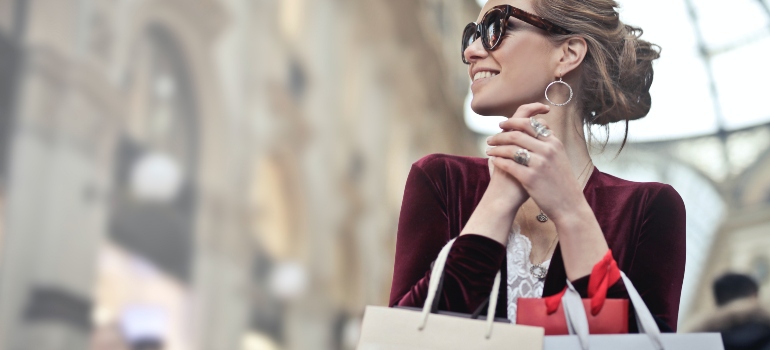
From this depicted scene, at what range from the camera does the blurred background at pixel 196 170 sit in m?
4.94

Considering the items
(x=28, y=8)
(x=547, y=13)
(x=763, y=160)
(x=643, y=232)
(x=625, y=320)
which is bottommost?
(x=763, y=160)

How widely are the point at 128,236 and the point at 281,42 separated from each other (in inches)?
171

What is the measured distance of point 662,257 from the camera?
1481 millimetres

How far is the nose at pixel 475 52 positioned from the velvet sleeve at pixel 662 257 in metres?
0.42

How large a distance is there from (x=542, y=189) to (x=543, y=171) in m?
0.03

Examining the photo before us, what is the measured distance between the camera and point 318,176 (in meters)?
11.1

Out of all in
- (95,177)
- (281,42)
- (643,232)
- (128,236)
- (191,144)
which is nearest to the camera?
(643,232)

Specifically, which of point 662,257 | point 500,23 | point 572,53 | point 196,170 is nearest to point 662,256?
point 662,257

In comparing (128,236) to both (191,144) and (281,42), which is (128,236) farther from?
(281,42)

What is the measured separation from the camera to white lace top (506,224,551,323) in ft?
4.85

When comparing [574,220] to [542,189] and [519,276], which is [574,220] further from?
[519,276]

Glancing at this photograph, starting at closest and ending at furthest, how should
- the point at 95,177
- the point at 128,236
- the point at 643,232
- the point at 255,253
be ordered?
the point at 643,232 < the point at 95,177 < the point at 128,236 < the point at 255,253

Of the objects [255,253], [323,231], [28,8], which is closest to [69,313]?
[28,8]

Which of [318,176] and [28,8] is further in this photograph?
[318,176]
